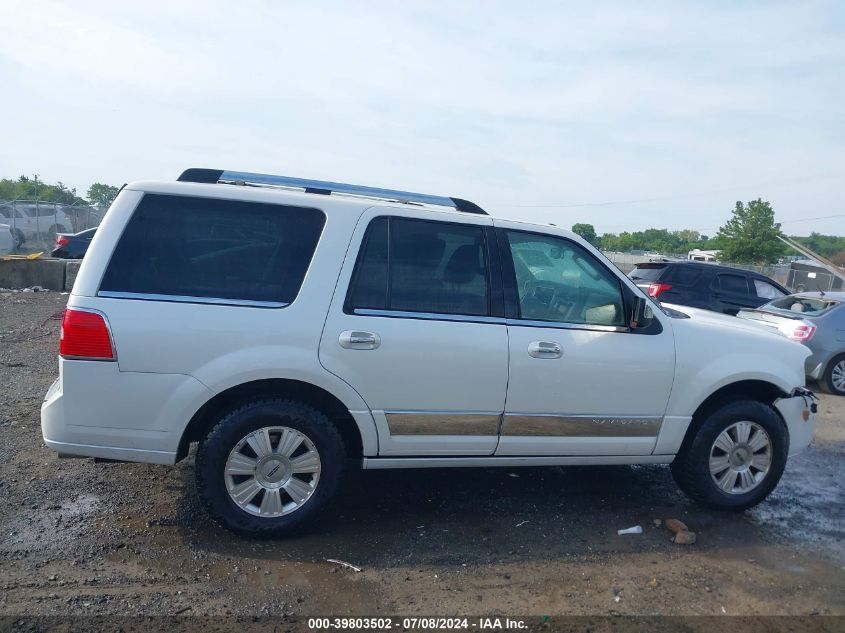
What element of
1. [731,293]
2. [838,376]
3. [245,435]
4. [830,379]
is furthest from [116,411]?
[731,293]

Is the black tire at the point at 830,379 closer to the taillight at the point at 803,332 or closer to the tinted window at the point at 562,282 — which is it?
the taillight at the point at 803,332

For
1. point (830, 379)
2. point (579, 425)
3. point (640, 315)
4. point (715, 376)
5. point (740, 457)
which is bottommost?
point (830, 379)

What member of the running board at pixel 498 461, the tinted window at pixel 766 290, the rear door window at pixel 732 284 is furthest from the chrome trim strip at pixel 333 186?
the tinted window at pixel 766 290

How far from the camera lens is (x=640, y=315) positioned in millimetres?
4582

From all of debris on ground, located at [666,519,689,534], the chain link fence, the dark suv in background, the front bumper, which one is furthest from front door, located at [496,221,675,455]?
the chain link fence

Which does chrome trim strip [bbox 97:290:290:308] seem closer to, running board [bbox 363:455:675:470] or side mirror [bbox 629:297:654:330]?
running board [bbox 363:455:675:470]

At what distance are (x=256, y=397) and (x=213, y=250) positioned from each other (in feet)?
2.88

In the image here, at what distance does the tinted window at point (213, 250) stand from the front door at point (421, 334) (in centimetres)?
33

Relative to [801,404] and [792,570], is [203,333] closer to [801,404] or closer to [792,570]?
[792,570]

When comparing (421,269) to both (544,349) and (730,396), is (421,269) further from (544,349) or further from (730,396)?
(730,396)

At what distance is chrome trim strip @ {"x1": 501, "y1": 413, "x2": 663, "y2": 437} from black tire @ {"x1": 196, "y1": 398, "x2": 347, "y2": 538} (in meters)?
1.09

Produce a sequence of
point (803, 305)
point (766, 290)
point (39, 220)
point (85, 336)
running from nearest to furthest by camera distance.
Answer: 1. point (85, 336)
2. point (803, 305)
3. point (766, 290)
4. point (39, 220)

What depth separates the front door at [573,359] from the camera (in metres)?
4.35

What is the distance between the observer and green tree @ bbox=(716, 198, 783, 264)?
162 feet
